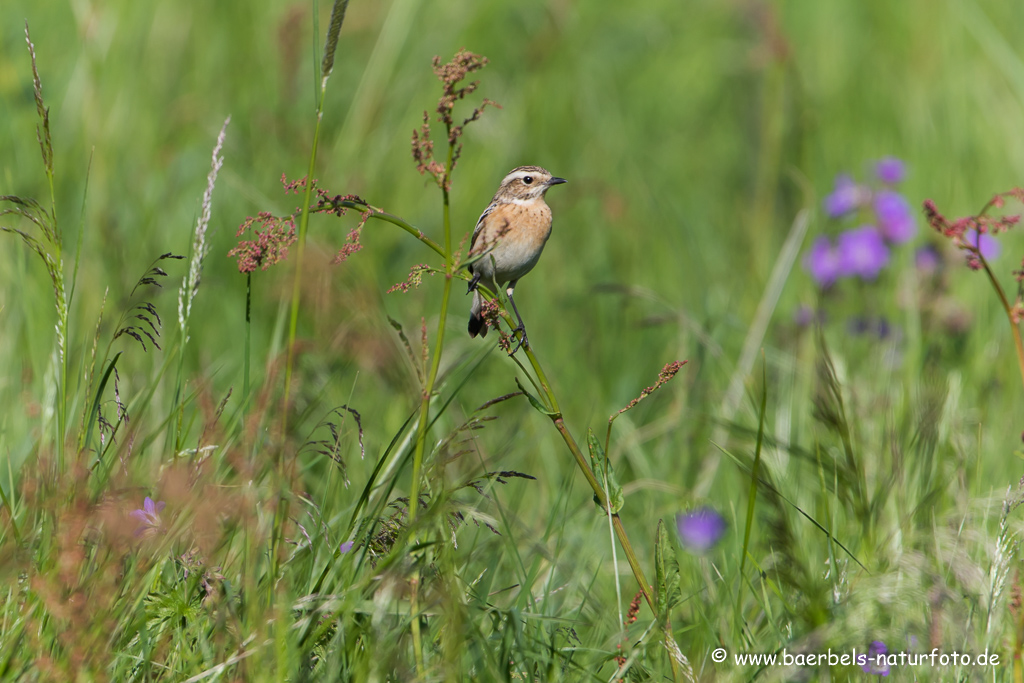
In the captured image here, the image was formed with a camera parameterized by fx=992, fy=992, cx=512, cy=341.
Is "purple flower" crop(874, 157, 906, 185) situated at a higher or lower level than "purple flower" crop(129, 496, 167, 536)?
higher

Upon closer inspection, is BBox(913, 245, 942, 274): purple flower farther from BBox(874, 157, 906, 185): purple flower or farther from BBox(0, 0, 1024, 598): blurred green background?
BBox(874, 157, 906, 185): purple flower

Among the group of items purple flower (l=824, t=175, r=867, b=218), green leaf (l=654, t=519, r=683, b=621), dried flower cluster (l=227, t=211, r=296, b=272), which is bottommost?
green leaf (l=654, t=519, r=683, b=621)

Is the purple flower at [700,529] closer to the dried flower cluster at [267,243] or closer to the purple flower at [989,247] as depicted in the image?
the dried flower cluster at [267,243]

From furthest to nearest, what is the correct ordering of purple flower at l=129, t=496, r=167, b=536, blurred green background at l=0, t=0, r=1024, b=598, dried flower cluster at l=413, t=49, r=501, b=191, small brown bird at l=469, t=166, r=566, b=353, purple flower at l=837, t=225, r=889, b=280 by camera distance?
purple flower at l=837, t=225, r=889, b=280, blurred green background at l=0, t=0, r=1024, b=598, small brown bird at l=469, t=166, r=566, b=353, purple flower at l=129, t=496, r=167, b=536, dried flower cluster at l=413, t=49, r=501, b=191

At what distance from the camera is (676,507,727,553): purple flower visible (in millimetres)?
3078

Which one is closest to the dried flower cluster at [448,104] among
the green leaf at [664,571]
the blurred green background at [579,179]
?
the green leaf at [664,571]

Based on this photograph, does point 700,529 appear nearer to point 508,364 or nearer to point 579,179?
point 508,364

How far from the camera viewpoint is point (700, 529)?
10.6 feet

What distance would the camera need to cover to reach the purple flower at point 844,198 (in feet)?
16.8

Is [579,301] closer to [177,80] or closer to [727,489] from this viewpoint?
[727,489]

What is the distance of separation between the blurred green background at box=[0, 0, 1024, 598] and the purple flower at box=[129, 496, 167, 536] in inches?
27.7

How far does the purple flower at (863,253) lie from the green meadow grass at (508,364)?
190mm

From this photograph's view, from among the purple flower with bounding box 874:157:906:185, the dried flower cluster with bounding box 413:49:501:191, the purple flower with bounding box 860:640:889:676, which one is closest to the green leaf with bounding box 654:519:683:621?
the purple flower with bounding box 860:640:889:676

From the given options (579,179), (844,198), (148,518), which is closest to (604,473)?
(148,518)
